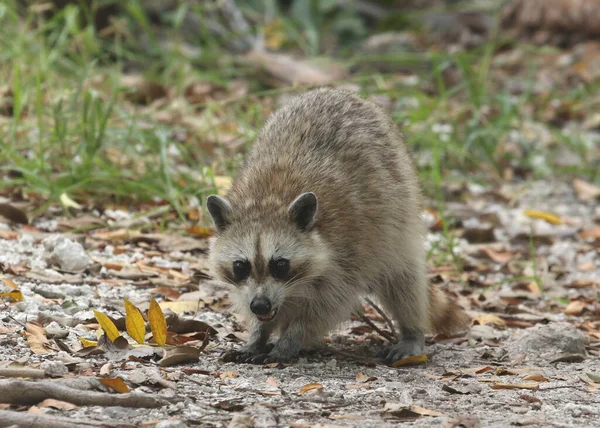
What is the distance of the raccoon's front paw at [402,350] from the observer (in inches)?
198

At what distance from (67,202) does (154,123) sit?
1198mm

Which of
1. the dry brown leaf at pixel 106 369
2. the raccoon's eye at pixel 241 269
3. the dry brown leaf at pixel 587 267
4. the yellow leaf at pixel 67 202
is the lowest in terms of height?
the dry brown leaf at pixel 106 369

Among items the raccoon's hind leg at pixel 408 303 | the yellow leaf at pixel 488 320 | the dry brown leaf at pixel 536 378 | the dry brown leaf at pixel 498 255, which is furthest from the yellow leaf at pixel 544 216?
the dry brown leaf at pixel 536 378

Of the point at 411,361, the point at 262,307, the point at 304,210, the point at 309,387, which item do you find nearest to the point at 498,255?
the point at 411,361

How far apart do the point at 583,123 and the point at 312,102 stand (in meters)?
6.78

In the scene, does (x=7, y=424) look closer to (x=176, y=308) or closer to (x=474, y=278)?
(x=176, y=308)

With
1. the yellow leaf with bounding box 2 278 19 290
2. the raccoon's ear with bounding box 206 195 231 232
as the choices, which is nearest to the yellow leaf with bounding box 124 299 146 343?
the raccoon's ear with bounding box 206 195 231 232

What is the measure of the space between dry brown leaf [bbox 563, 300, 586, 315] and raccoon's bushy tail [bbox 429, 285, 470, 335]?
100 centimetres

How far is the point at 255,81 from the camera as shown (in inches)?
407

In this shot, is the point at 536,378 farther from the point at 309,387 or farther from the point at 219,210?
the point at 219,210

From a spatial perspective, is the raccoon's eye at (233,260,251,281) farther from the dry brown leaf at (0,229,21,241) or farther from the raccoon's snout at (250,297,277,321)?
the dry brown leaf at (0,229,21,241)

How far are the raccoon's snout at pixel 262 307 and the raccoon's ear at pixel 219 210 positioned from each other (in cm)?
56

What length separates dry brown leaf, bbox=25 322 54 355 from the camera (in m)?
3.99

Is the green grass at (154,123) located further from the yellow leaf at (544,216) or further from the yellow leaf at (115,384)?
the yellow leaf at (115,384)
